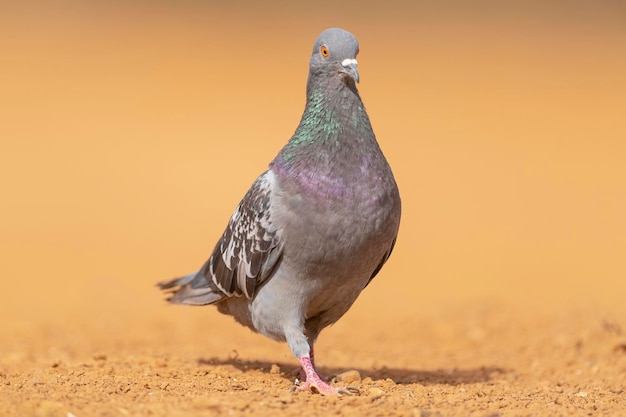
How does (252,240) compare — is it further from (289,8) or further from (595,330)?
(289,8)

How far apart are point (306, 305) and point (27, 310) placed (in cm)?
643

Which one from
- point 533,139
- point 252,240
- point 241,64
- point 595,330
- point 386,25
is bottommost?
point 595,330

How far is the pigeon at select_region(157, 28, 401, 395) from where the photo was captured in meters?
6.07

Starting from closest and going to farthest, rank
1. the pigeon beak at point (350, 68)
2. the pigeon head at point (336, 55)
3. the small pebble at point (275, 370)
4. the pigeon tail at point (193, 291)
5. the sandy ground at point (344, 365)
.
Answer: the sandy ground at point (344, 365) < the pigeon beak at point (350, 68) < the pigeon head at point (336, 55) < the small pebble at point (275, 370) < the pigeon tail at point (193, 291)

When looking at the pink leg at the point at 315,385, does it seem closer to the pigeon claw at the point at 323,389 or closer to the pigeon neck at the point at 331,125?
the pigeon claw at the point at 323,389

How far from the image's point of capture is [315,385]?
239 inches

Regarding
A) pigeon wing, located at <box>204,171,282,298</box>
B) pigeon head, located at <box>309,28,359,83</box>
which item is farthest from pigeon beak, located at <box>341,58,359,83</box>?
pigeon wing, located at <box>204,171,282,298</box>

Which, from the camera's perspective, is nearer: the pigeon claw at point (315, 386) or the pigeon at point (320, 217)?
the pigeon claw at point (315, 386)

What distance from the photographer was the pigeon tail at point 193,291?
736 cm

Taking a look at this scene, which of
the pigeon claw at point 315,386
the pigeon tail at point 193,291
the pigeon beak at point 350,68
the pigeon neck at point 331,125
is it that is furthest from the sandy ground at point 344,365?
the pigeon beak at point 350,68

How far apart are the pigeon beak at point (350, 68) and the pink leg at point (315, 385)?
6.08 ft

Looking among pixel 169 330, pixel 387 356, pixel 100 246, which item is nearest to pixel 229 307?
pixel 387 356

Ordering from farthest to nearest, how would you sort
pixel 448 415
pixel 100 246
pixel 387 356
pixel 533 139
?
pixel 533 139
pixel 100 246
pixel 387 356
pixel 448 415

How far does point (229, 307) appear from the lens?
7.32 m
